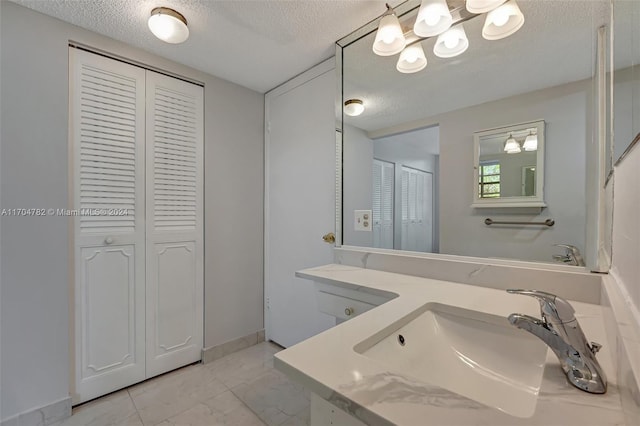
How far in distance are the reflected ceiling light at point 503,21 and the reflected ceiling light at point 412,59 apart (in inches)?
11.3

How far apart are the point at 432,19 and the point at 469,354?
1.37m

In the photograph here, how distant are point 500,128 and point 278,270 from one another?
184cm

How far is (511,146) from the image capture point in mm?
1143

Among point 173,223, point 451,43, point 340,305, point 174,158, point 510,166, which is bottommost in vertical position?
point 340,305

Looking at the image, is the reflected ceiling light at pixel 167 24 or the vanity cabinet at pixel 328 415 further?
the reflected ceiling light at pixel 167 24

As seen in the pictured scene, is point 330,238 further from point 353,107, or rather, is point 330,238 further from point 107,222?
point 107,222

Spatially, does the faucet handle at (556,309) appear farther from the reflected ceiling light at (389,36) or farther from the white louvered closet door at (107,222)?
the white louvered closet door at (107,222)

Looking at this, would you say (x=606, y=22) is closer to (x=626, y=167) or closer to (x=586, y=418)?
(x=626, y=167)

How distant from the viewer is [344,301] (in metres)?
1.28

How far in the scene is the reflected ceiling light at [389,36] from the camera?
4.47 ft

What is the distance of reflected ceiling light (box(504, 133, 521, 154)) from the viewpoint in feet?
3.69

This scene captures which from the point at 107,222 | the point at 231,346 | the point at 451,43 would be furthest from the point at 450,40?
the point at 231,346

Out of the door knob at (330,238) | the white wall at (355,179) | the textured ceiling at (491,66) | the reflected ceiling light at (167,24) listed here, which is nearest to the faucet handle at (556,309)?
the textured ceiling at (491,66)

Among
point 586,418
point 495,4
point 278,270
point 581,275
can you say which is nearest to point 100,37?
point 278,270
